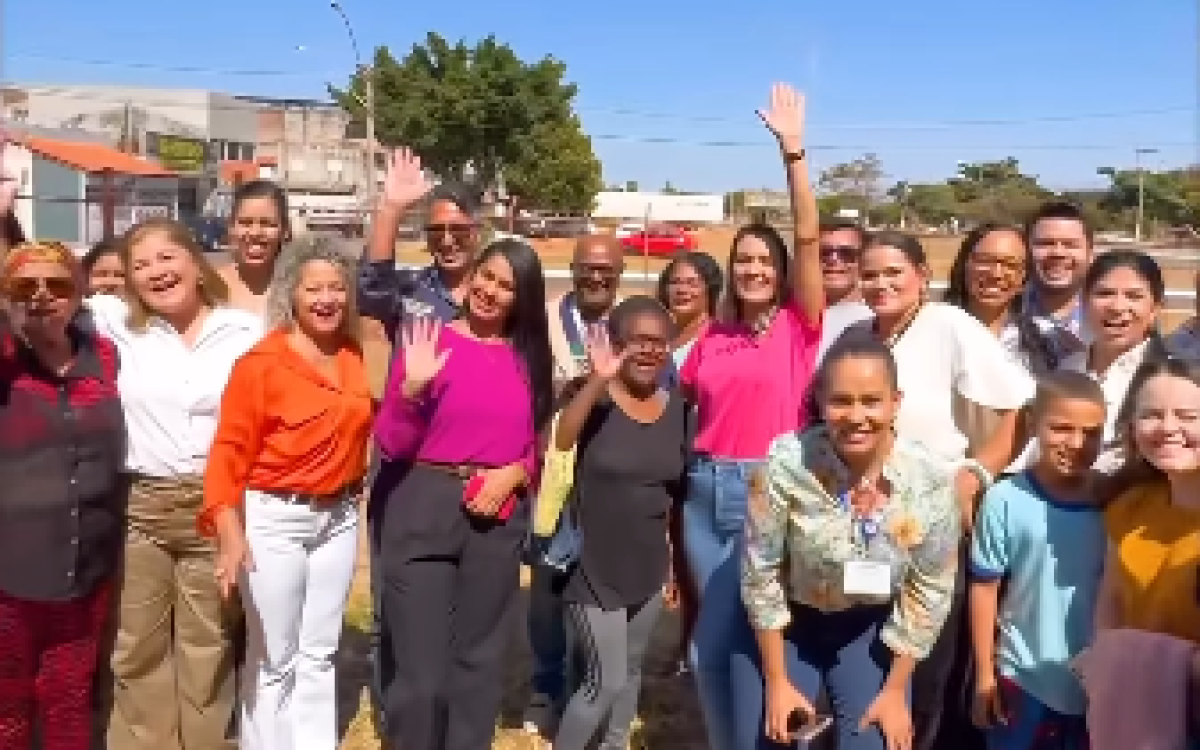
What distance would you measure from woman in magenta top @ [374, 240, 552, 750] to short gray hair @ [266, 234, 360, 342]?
0.87 ft

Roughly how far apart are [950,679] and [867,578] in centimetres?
74

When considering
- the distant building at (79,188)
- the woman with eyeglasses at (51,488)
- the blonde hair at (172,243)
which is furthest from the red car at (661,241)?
the woman with eyeglasses at (51,488)

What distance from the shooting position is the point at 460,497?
3.65 meters

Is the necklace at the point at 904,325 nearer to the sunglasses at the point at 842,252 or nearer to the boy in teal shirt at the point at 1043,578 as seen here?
the boy in teal shirt at the point at 1043,578

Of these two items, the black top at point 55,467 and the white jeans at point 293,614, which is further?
the white jeans at point 293,614

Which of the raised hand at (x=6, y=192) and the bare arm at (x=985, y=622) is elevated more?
the raised hand at (x=6, y=192)

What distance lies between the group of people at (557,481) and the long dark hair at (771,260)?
1cm

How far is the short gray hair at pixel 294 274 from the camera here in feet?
11.8

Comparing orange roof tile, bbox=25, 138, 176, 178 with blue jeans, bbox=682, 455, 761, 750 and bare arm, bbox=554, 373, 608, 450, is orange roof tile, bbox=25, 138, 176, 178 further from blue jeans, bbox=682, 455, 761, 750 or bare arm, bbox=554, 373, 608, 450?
blue jeans, bbox=682, 455, 761, 750

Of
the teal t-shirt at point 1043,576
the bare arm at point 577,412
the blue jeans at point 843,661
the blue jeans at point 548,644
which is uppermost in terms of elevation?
the bare arm at point 577,412

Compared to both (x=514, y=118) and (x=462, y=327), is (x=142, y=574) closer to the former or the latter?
(x=462, y=327)

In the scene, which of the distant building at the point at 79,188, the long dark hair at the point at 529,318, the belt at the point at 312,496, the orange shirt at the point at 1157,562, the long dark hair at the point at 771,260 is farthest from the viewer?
the distant building at the point at 79,188

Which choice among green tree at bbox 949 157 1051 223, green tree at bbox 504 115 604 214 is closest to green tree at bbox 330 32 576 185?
green tree at bbox 504 115 604 214

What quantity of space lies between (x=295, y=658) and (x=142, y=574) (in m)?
0.58
